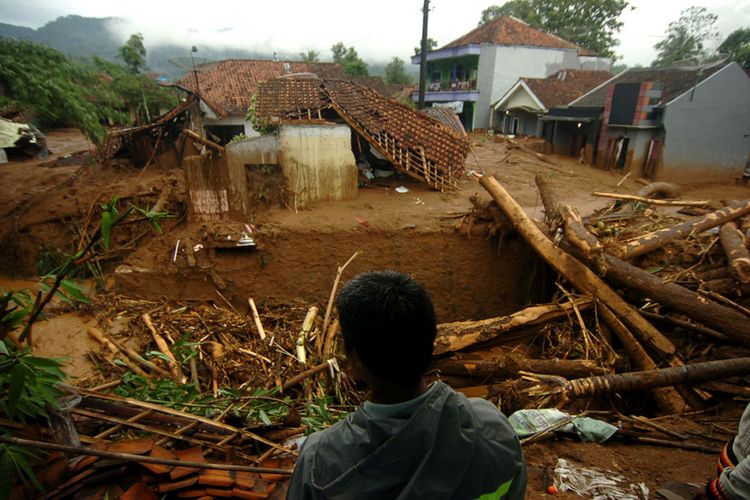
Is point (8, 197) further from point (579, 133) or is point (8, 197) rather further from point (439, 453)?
point (579, 133)

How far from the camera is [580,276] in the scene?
5438 mm

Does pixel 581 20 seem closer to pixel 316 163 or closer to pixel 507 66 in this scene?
pixel 507 66

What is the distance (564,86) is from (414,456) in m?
26.1

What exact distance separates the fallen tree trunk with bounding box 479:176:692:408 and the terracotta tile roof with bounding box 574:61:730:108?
38.7 feet

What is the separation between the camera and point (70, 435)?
250 centimetres

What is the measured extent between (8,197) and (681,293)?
1398 cm

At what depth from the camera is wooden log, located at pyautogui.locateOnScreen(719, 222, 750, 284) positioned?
4.59 metres

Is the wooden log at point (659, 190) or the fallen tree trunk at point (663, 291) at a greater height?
the wooden log at point (659, 190)

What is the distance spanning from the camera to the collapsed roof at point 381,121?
400 inches

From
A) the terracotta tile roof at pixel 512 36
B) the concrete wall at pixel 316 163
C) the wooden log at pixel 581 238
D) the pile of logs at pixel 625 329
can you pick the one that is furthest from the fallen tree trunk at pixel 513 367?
the terracotta tile roof at pixel 512 36

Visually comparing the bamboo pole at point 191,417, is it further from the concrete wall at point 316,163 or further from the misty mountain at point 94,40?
the misty mountain at point 94,40

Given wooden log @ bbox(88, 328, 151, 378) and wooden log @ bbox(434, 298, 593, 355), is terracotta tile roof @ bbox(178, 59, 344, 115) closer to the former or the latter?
wooden log @ bbox(88, 328, 151, 378)

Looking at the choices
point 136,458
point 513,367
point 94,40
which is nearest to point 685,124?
point 513,367

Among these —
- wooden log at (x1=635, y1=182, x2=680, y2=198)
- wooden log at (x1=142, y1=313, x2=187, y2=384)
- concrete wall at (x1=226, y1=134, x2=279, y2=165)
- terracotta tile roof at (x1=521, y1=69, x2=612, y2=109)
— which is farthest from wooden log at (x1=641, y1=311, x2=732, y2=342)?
terracotta tile roof at (x1=521, y1=69, x2=612, y2=109)
